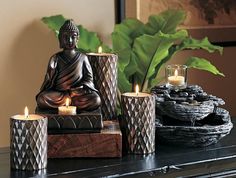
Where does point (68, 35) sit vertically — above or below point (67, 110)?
above

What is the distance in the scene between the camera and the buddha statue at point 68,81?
139cm

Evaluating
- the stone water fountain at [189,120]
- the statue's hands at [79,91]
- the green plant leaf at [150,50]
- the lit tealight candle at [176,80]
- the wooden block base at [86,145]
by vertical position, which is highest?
the green plant leaf at [150,50]

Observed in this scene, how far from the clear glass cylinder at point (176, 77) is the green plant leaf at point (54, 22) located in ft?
1.32

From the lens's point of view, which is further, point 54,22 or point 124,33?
point 124,33

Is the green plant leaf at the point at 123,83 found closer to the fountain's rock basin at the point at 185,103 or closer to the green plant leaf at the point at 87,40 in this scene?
the green plant leaf at the point at 87,40

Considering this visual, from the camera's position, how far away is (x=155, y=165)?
1348mm

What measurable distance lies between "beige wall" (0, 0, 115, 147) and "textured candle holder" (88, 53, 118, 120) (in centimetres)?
43

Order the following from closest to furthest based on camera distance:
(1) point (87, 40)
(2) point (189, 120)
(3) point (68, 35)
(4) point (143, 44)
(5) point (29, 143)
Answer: (5) point (29, 143) < (3) point (68, 35) < (2) point (189, 120) < (4) point (143, 44) < (1) point (87, 40)

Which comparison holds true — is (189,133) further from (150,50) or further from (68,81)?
(150,50)

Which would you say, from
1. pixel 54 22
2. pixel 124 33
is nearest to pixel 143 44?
pixel 124 33

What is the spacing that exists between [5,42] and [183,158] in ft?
2.52

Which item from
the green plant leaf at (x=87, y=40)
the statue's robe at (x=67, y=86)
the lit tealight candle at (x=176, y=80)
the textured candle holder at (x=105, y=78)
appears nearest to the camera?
the statue's robe at (x=67, y=86)

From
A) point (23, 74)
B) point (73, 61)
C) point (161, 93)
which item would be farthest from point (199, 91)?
point (23, 74)

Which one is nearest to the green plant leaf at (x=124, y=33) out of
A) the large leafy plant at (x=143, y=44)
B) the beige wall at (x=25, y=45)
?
the large leafy plant at (x=143, y=44)
